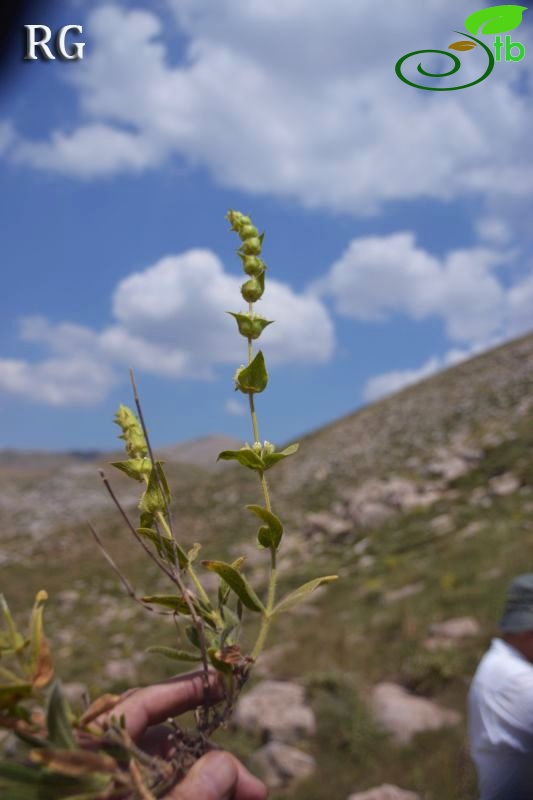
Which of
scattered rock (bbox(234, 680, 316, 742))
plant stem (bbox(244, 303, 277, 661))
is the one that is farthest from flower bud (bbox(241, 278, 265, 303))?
scattered rock (bbox(234, 680, 316, 742))

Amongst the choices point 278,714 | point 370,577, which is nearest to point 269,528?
point 278,714

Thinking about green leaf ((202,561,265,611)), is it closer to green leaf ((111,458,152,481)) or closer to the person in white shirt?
green leaf ((111,458,152,481))

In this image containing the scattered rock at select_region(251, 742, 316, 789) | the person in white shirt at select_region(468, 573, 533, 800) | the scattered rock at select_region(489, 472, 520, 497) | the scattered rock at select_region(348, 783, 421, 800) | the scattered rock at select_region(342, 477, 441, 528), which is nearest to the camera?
the person in white shirt at select_region(468, 573, 533, 800)

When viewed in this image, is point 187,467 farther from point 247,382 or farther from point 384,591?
point 247,382

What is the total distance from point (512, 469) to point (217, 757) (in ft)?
58.4

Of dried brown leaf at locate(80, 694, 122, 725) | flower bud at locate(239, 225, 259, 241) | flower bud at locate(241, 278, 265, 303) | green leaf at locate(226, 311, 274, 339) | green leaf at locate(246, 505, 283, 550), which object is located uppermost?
flower bud at locate(239, 225, 259, 241)

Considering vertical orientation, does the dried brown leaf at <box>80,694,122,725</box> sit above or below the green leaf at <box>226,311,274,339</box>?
below

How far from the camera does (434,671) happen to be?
7387mm

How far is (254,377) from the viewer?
0.79 metres

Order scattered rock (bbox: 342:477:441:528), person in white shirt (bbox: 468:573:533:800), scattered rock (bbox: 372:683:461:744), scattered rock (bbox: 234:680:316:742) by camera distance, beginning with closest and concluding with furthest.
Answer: person in white shirt (bbox: 468:573:533:800) → scattered rock (bbox: 372:683:461:744) → scattered rock (bbox: 234:680:316:742) → scattered rock (bbox: 342:477:441:528)

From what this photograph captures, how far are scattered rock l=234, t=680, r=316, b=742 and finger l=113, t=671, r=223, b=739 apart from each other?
20.7 ft

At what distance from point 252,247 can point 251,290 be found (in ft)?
0.19

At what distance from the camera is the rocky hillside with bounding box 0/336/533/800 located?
6.48 metres

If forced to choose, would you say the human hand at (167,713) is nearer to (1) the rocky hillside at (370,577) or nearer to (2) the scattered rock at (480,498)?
(1) the rocky hillside at (370,577)
